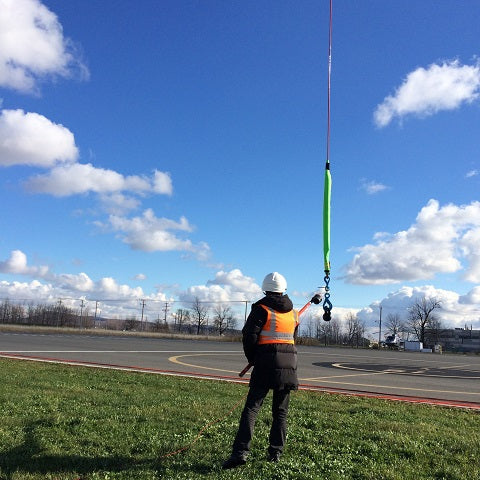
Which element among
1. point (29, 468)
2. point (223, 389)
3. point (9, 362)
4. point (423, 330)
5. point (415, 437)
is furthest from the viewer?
point (423, 330)

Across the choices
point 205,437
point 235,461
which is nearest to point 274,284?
point 235,461

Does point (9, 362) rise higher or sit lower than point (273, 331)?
lower

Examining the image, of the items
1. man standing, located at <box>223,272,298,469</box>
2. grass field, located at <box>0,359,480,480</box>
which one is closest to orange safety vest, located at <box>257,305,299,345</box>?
man standing, located at <box>223,272,298,469</box>

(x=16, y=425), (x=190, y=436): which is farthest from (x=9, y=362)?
(x=190, y=436)

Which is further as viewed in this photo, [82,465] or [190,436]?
[190,436]

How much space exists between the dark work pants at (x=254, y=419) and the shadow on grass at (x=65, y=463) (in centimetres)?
43

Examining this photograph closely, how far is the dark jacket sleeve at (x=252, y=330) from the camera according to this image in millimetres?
5055

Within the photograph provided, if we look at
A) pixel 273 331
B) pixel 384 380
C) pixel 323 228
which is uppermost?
pixel 323 228

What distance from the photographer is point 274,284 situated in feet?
17.5

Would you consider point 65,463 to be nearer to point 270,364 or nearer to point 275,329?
point 270,364

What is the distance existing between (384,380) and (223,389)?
21.4 feet

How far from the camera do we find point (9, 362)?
14891mm

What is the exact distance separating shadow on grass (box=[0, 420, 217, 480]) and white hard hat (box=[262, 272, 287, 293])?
1.88 metres

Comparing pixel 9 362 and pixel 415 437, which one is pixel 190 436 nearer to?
pixel 415 437
